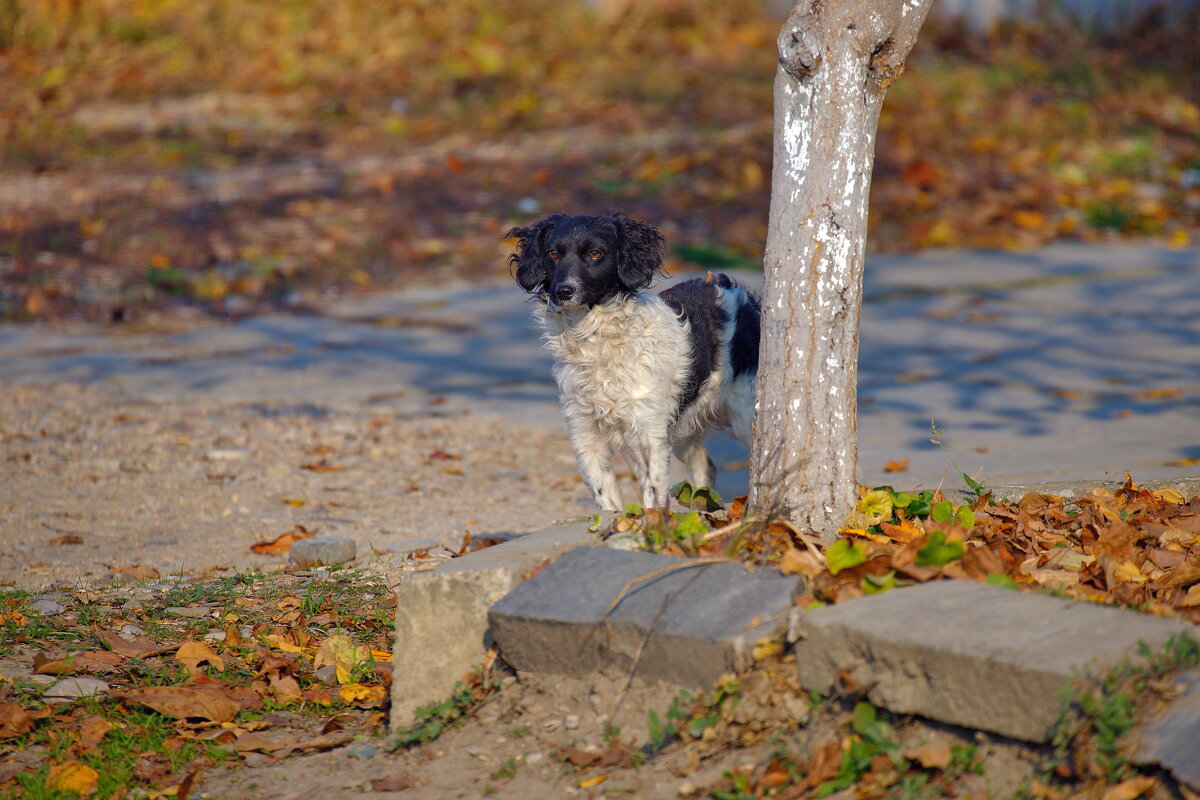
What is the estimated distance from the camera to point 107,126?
15.6m

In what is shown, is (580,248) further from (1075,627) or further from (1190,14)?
(1190,14)

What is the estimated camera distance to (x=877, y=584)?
3.35m

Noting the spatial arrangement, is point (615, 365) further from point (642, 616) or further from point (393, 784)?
point (393, 784)

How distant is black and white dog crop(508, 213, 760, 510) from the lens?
17.6 feet

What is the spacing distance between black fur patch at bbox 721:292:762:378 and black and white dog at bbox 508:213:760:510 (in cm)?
29

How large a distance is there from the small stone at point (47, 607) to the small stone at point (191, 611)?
1.37 ft

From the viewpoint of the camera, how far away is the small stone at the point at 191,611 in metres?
4.66

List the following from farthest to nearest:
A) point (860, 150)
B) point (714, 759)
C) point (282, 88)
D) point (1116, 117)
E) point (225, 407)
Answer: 1. point (282, 88)
2. point (1116, 117)
3. point (225, 407)
4. point (860, 150)
5. point (714, 759)

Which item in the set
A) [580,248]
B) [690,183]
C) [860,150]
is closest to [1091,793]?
[860,150]

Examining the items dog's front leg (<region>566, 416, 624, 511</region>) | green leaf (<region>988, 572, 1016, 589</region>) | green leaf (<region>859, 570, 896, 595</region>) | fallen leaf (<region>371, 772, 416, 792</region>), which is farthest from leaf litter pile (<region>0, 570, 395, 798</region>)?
green leaf (<region>988, 572, 1016, 589</region>)

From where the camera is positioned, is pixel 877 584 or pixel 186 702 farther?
pixel 186 702

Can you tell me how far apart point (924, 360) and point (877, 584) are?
577 cm

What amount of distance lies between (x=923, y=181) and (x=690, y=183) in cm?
255

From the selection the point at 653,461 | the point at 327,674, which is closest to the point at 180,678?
the point at 327,674
